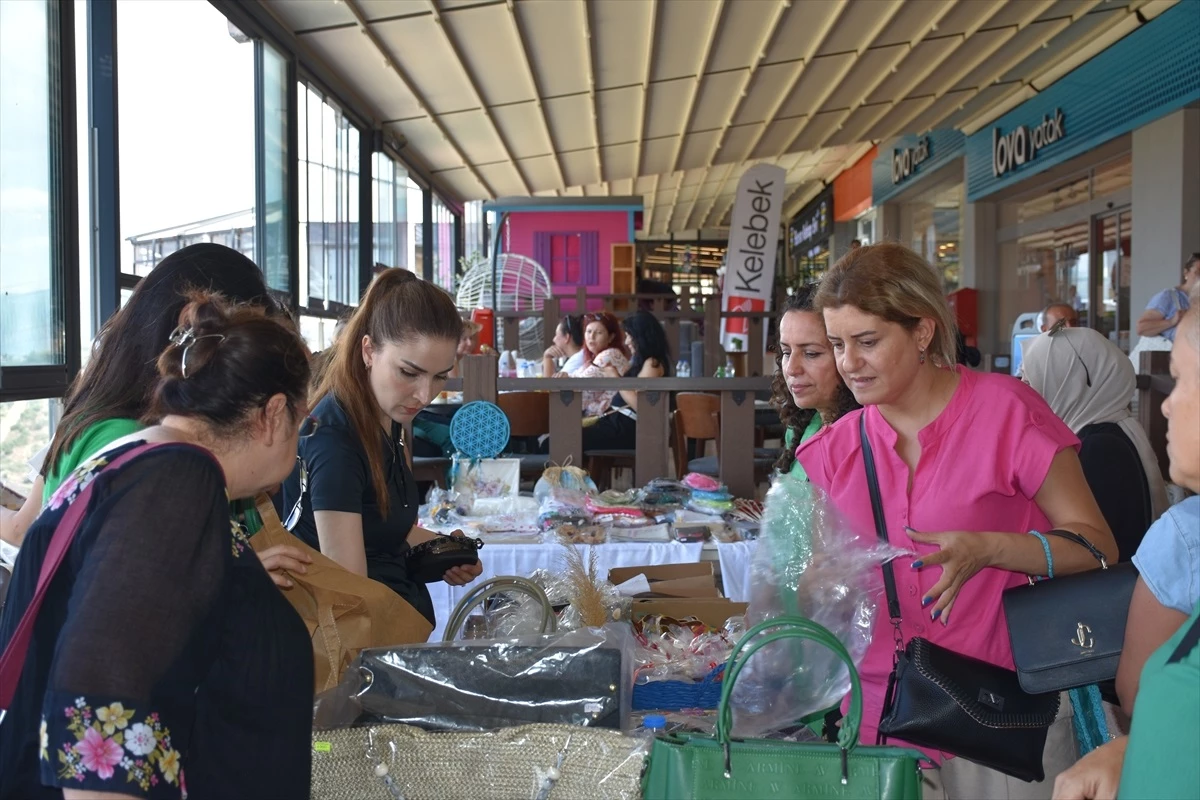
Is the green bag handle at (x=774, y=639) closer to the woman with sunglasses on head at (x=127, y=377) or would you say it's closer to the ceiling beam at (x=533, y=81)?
the woman with sunglasses on head at (x=127, y=377)

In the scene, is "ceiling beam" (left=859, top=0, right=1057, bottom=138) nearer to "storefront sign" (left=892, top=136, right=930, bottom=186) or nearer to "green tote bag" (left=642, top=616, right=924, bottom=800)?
"storefront sign" (left=892, top=136, right=930, bottom=186)

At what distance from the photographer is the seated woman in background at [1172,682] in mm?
1105

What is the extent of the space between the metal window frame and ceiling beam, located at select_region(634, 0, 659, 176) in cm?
457

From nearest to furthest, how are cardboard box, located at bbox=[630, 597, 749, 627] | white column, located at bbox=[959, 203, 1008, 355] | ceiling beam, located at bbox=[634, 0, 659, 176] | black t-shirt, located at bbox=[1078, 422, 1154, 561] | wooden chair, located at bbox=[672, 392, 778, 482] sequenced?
cardboard box, located at bbox=[630, 597, 749, 627]
black t-shirt, located at bbox=[1078, 422, 1154, 561]
wooden chair, located at bbox=[672, 392, 778, 482]
ceiling beam, located at bbox=[634, 0, 659, 176]
white column, located at bbox=[959, 203, 1008, 355]

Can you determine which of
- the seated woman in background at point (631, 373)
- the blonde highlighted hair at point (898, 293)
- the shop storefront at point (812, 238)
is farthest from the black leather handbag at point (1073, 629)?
the shop storefront at point (812, 238)

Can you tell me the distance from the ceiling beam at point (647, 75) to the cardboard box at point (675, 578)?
228 inches

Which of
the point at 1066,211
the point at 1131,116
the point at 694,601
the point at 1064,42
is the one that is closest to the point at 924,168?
the point at 1066,211

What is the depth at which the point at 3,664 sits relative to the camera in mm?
1120

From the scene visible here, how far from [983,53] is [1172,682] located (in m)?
10.6

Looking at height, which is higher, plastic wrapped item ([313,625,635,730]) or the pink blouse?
the pink blouse

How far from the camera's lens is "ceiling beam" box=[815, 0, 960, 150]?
8727mm

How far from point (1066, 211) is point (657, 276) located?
18.8m

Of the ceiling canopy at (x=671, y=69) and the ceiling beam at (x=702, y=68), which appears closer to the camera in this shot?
the ceiling canopy at (x=671, y=69)

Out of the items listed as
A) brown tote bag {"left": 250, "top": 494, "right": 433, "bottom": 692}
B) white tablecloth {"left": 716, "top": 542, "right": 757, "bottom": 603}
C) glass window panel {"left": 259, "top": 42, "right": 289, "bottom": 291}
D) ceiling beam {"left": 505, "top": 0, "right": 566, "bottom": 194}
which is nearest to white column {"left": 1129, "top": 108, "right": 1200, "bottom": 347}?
ceiling beam {"left": 505, "top": 0, "right": 566, "bottom": 194}
